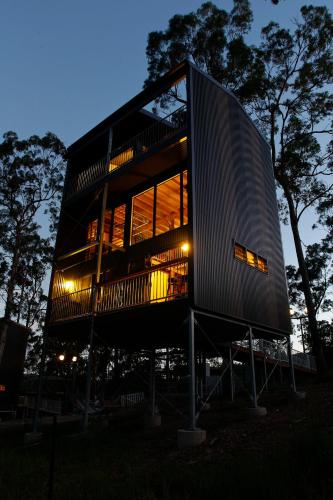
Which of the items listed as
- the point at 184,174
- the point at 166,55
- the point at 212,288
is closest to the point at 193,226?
the point at 212,288

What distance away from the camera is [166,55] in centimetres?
2550

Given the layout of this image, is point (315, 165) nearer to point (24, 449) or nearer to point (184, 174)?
point (184, 174)

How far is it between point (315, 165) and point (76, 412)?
80.9ft

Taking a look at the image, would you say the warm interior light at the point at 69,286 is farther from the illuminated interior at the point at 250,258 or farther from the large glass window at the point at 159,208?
the illuminated interior at the point at 250,258

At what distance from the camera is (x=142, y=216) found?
1691cm

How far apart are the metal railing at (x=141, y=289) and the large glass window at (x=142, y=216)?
3105 mm

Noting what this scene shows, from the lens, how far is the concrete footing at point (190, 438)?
365 inches

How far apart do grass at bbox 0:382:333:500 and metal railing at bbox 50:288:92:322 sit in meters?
4.14

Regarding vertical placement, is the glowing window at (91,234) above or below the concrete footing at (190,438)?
above

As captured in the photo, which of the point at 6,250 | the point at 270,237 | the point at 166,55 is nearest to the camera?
the point at 270,237

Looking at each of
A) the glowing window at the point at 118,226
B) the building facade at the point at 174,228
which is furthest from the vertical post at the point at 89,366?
the glowing window at the point at 118,226

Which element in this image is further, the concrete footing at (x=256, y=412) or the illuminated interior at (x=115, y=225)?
the illuminated interior at (x=115, y=225)

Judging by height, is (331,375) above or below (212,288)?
below

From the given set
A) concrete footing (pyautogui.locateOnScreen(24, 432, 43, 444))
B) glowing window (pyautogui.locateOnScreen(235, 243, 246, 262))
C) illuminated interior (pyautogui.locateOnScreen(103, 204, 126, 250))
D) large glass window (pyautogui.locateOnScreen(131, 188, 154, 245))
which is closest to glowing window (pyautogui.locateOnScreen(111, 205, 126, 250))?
illuminated interior (pyautogui.locateOnScreen(103, 204, 126, 250))
